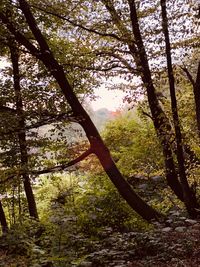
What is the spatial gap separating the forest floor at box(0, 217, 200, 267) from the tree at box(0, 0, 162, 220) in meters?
1.80

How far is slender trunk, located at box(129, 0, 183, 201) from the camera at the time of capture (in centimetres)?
696

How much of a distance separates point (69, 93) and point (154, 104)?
1.84 meters

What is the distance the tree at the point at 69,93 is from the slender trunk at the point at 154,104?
98 centimetres

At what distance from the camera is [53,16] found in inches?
295

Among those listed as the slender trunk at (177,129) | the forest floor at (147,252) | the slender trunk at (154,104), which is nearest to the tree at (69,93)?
the slender trunk at (177,129)

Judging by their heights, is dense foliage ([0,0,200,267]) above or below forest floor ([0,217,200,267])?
above

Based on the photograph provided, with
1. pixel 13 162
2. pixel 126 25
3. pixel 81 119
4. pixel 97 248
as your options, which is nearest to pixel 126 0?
pixel 126 25

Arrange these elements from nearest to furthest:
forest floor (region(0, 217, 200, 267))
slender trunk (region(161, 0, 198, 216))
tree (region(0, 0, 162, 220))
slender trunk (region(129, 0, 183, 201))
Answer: forest floor (region(0, 217, 200, 267)) < slender trunk (region(161, 0, 198, 216)) < tree (region(0, 0, 162, 220)) < slender trunk (region(129, 0, 183, 201))

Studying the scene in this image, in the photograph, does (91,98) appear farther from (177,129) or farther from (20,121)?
(177,129)

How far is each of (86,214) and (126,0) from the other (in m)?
4.81

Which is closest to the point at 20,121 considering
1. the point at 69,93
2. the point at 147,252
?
the point at 69,93

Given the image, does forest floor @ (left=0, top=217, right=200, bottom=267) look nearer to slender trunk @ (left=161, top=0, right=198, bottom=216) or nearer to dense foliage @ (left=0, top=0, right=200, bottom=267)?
dense foliage @ (left=0, top=0, right=200, bottom=267)

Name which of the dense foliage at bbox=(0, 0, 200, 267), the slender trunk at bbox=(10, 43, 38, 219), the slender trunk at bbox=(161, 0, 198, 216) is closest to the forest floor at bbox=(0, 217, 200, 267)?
the dense foliage at bbox=(0, 0, 200, 267)

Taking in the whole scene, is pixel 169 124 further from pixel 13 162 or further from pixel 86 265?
pixel 86 265
